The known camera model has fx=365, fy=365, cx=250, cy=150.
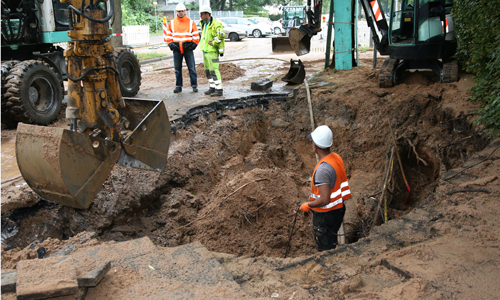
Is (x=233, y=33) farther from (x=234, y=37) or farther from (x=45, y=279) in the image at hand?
(x=45, y=279)

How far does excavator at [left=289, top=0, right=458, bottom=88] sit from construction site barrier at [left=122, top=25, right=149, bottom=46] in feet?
56.6

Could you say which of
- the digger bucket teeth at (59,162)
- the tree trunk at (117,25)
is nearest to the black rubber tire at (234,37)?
the tree trunk at (117,25)

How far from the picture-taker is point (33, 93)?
22.9 ft

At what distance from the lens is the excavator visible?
7.41m

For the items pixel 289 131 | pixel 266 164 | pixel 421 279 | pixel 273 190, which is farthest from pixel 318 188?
pixel 289 131

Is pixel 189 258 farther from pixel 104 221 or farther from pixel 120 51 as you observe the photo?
pixel 120 51

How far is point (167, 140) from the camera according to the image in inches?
187

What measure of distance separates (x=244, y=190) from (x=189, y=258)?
2.02 meters

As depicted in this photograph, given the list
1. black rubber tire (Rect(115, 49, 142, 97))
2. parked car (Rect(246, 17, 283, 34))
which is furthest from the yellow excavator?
parked car (Rect(246, 17, 283, 34))

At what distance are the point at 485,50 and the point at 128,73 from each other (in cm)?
754

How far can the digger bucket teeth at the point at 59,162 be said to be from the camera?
11.0 feet

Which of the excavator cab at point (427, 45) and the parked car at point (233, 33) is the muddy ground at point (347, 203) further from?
→ the parked car at point (233, 33)

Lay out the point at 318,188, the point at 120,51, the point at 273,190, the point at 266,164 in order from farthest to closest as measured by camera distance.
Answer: the point at 120,51
the point at 266,164
the point at 273,190
the point at 318,188

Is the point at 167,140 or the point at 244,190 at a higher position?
the point at 167,140
